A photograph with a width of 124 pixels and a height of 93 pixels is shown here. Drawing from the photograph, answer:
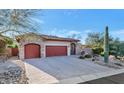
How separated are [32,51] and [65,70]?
97cm

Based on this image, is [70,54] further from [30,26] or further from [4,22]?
[4,22]

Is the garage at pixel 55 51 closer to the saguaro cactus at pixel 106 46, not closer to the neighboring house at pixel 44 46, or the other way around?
the neighboring house at pixel 44 46

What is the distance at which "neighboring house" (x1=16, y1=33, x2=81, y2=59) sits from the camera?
4.33 metres

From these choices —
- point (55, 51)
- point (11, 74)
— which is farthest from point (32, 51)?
point (11, 74)

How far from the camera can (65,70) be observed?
4711 millimetres

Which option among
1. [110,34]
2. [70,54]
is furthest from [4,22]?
[110,34]

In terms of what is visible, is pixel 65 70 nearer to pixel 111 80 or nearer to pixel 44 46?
pixel 44 46

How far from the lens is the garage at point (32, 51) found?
4.36 m
